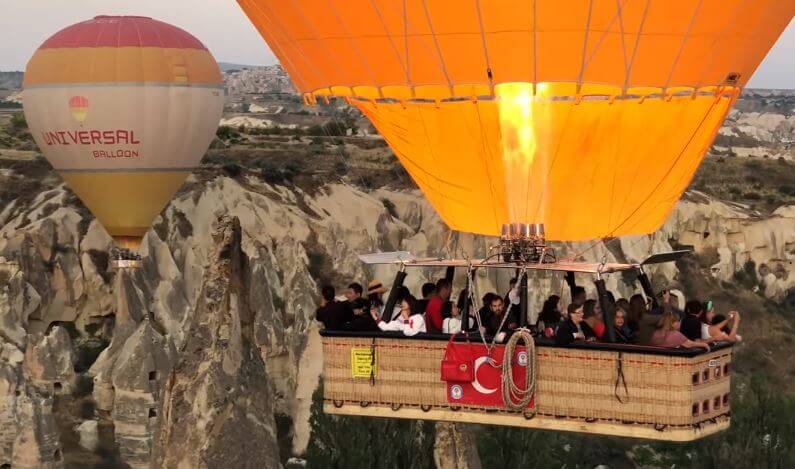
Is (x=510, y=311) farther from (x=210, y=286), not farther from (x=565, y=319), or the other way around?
(x=210, y=286)

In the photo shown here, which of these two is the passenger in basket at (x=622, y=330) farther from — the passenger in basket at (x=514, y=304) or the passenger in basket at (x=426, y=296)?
the passenger in basket at (x=426, y=296)

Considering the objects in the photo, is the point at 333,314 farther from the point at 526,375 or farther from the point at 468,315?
the point at 526,375

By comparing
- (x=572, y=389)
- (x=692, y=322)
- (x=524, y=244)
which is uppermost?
(x=524, y=244)

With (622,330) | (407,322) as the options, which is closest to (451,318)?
(407,322)

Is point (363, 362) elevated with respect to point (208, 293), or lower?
lower

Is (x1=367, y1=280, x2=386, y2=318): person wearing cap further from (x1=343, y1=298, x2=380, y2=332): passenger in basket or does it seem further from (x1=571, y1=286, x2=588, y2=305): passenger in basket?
(x1=571, y1=286, x2=588, y2=305): passenger in basket

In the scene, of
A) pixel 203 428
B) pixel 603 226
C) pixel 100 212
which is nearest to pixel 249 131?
pixel 100 212
